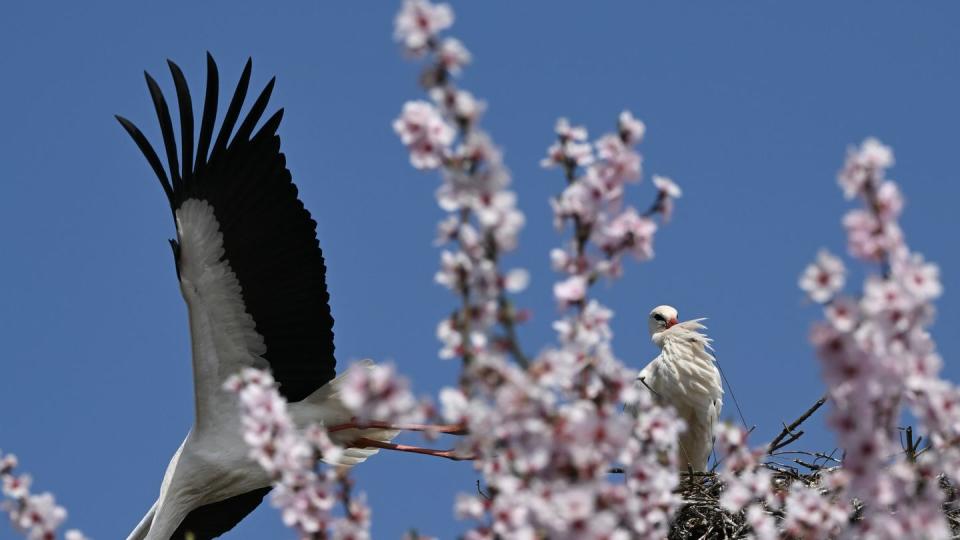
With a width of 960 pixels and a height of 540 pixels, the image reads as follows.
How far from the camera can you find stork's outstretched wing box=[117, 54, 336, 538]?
234 inches

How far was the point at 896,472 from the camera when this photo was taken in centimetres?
241

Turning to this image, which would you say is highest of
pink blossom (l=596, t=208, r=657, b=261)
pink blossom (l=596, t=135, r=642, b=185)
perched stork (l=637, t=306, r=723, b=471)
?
perched stork (l=637, t=306, r=723, b=471)

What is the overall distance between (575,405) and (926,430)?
0.69m

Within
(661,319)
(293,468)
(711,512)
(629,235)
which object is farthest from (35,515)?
(661,319)

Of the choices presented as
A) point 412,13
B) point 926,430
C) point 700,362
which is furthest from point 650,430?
point 700,362

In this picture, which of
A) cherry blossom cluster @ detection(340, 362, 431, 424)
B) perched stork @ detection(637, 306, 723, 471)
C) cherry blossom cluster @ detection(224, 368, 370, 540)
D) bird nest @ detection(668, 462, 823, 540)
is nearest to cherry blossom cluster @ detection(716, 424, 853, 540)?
cherry blossom cluster @ detection(224, 368, 370, 540)

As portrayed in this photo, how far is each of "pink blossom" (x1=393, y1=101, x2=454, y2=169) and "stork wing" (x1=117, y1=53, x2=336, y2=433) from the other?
358cm

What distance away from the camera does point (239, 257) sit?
6031 mm

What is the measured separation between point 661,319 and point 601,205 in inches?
186

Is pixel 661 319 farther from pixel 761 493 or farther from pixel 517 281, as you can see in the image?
pixel 517 281

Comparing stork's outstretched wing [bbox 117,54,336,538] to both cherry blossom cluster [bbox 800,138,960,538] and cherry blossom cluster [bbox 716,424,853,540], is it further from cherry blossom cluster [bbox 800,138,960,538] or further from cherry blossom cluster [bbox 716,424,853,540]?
cherry blossom cluster [bbox 800,138,960,538]

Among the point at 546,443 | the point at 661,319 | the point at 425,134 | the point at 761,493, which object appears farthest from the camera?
the point at 661,319

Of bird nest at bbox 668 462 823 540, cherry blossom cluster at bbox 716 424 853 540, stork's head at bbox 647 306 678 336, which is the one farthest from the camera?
stork's head at bbox 647 306 678 336

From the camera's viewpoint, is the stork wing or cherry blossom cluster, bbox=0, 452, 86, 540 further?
the stork wing
